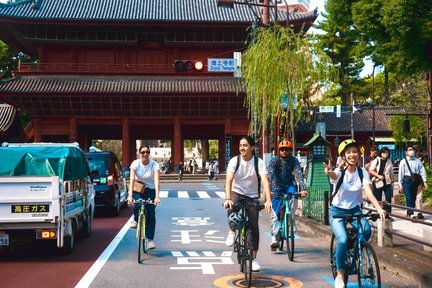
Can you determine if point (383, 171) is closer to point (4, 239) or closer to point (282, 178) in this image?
point (282, 178)

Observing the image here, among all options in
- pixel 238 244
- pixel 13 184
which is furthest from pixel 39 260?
pixel 238 244

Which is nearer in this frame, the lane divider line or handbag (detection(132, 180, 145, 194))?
the lane divider line

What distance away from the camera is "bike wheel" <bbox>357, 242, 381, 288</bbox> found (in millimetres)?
6148

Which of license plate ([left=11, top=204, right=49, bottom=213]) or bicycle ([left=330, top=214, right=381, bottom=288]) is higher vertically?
license plate ([left=11, top=204, right=49, bottom=213])

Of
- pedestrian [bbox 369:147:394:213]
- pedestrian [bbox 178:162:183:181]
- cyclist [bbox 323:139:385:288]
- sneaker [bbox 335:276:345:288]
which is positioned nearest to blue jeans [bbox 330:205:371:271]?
cyclist [bbox 323:139:385:288]

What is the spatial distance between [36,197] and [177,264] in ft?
8.15

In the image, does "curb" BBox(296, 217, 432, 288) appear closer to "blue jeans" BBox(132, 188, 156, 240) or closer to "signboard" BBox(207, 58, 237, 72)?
"blue jeans" BBox(132, 188, 156, 240)

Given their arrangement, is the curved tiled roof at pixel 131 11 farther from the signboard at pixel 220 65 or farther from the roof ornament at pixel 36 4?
the signboard at pixel 220 65

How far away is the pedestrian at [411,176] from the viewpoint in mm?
13070

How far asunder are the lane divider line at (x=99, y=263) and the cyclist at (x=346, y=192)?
10.5ft

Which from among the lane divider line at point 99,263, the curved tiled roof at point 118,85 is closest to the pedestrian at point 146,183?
the lane divider line at point 99,263

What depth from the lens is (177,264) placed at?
8633mm

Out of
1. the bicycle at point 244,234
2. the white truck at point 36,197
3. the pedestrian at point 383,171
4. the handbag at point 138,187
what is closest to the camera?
the bicycle at point 244,234

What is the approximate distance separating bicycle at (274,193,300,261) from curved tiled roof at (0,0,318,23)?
3124 cm
